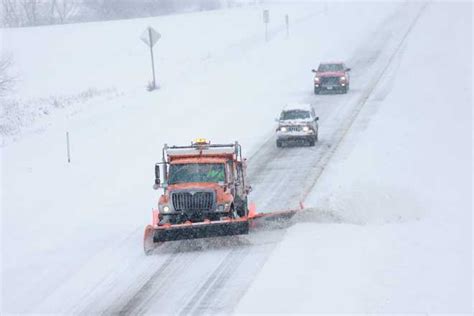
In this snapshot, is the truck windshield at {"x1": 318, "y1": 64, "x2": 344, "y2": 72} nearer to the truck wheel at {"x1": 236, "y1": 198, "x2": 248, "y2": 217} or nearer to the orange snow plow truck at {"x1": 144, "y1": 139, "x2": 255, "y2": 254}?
the truck wheel at {"x1": 236, "y1": 198, "x2": 248, "y2": 217}

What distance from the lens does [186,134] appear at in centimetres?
3250

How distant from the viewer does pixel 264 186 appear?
2417 cm

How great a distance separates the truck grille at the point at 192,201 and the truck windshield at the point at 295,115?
1349cm

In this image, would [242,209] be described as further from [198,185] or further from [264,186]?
[264,186]

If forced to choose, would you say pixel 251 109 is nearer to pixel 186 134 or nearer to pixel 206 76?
pixel 186 134

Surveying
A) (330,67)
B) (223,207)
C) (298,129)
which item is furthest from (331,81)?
(223,207)


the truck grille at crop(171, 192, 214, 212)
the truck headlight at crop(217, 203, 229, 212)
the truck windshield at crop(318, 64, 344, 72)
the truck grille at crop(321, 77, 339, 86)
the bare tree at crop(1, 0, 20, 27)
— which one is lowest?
the truck headlight at crop(217, 203, 229, 212)

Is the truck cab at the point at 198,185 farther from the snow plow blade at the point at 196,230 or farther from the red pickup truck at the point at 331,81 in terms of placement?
the red pickup truck at the point at 331,81

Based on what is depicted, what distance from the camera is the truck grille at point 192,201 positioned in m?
17.5

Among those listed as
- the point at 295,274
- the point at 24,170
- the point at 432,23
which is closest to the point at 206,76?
the point at 24,170

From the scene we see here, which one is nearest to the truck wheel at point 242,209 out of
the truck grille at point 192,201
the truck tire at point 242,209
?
the truck tire at point 242,209

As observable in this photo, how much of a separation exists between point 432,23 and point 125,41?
90.7 ft

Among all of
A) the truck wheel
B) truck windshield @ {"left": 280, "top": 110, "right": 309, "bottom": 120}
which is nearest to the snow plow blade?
the truck wheel

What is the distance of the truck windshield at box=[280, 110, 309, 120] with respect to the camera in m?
30.6
